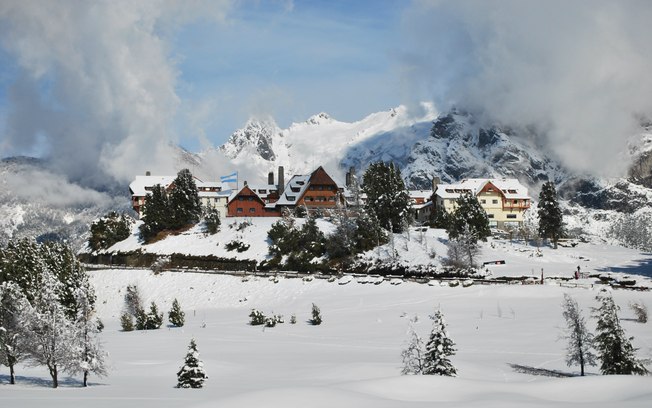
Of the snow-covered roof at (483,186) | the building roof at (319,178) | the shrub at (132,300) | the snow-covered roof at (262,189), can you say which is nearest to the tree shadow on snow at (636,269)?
the shrub at (132,300)

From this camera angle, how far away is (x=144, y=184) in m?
137

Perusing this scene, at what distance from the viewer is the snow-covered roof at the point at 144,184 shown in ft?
439

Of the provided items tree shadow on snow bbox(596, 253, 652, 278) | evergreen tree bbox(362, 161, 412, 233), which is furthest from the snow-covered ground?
evergreen tree bbox(362, 161, 412, 233)

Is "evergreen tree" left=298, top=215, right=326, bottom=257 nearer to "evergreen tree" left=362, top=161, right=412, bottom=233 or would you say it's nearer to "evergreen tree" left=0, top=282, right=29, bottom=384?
"evergreen tree" left=362, top=161, right=412, bottom=233

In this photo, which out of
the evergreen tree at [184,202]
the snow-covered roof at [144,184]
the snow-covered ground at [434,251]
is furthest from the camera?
the snow-covered roof at [144,184]

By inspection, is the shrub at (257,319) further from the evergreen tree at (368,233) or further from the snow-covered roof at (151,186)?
the snow-covered roof at (151,186)

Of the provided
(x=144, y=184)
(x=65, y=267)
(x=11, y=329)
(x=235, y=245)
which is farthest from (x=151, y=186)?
(x=11, y=329)

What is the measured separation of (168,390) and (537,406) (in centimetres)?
1442

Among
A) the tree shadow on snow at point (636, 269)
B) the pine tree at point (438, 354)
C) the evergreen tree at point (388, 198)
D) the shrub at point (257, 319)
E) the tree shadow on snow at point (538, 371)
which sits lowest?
the tree shadow on snow at point (538, 371)

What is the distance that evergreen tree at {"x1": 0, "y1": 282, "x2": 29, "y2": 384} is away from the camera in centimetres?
2708

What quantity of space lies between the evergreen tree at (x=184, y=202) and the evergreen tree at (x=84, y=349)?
223 ft

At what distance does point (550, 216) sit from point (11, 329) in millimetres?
69791

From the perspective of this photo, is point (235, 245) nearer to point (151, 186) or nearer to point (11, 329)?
point (11, 329)

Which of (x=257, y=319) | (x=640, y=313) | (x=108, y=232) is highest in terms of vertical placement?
(x=108, y=232)
